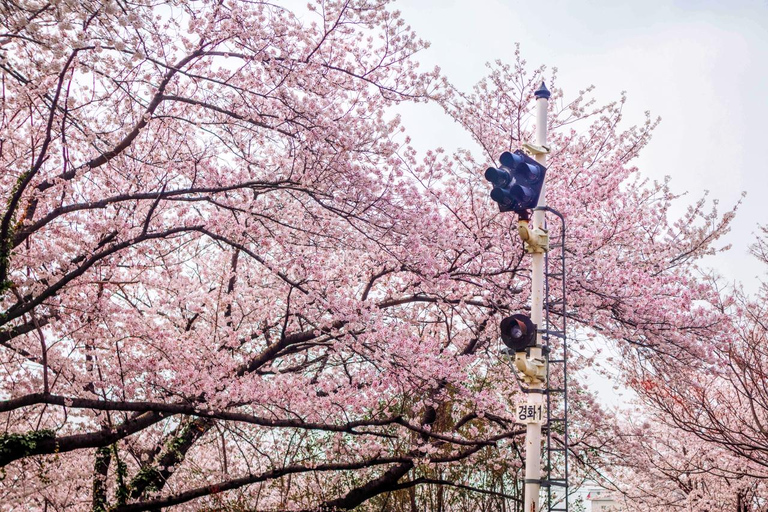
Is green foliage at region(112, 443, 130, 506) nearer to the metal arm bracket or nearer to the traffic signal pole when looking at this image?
the traffic signal pole

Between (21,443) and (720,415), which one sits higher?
(720,415)

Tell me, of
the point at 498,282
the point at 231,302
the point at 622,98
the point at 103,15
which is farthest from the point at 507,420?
the point at 103,15

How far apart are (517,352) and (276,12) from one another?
4.10m

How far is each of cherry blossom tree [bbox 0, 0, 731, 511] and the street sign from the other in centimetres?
236

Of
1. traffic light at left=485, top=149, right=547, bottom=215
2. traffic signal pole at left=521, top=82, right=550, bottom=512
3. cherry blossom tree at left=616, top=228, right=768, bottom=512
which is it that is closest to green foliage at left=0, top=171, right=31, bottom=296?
traffic light at left=485, top=149, right=547, bottom=215

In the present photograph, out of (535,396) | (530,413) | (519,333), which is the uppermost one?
(519,333)

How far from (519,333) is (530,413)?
0.63 m

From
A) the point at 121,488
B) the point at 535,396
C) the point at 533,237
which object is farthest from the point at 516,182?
the point at 121,488

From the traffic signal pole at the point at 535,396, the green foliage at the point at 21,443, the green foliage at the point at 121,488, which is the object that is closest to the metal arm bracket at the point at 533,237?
the traffic signal pole at the point at 535,396

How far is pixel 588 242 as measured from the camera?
8.98 meters

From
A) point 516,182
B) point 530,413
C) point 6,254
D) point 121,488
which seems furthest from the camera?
point 121,488

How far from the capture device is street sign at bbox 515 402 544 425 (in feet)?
18.0

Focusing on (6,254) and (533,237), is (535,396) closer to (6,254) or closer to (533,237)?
(533,237)

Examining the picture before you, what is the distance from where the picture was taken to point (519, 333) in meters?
5.53
